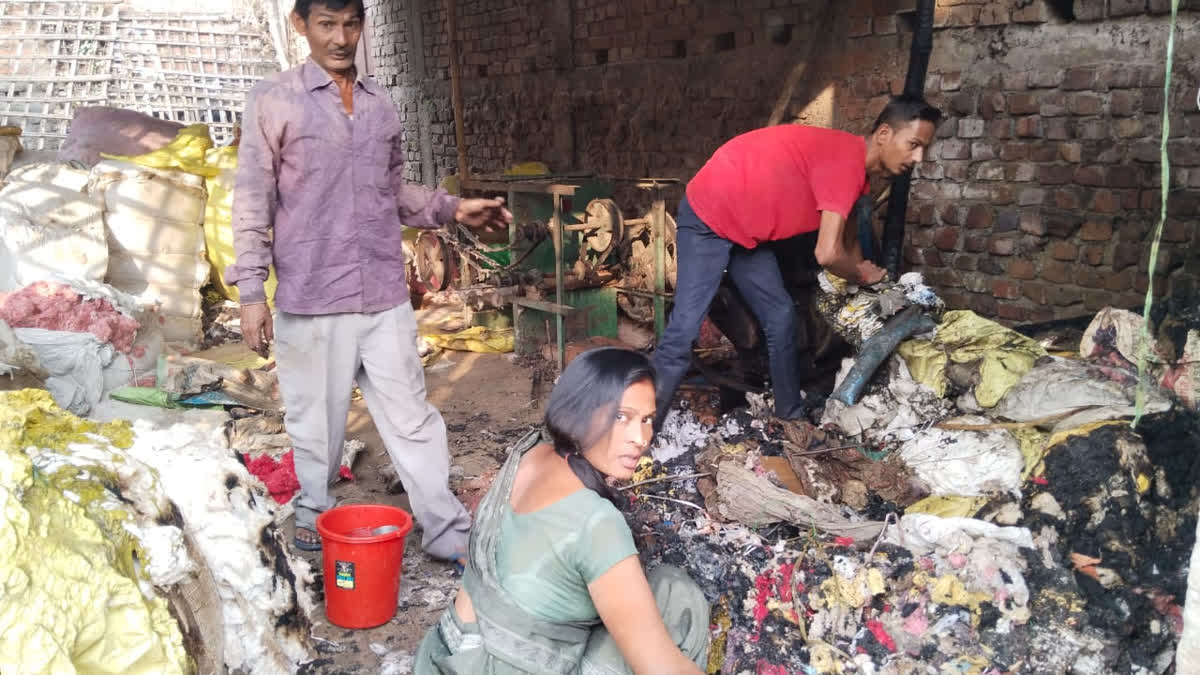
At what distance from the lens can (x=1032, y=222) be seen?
16.9 ft

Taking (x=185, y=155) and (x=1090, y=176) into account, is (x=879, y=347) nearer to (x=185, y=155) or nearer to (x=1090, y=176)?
(x=1090, y=176)

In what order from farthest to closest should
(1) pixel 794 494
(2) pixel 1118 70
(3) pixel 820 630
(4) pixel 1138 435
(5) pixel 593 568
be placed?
1. (2) pixel 1118 70
2. (1) pixel 794 494
3. (4) pixel 1138 435
4. (3) pixel 820 630
5. (5) pixel 593 568

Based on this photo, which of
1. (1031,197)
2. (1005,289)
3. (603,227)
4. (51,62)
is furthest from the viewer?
(51,62)

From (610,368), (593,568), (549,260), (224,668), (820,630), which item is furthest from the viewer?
(549,260)

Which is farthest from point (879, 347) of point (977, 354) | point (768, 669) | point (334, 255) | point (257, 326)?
point (257, 326)

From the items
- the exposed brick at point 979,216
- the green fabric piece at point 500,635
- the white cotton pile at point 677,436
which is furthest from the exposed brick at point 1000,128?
the green fabric piece at point 500,635

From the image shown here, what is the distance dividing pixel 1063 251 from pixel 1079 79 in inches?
34.2

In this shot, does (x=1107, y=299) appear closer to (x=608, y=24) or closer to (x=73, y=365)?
(x=608, y=24)

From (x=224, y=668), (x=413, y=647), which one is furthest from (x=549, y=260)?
(x=224, y=668)

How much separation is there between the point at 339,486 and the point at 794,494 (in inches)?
87.9

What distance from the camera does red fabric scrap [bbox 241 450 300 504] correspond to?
4441 mm

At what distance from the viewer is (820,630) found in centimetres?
330

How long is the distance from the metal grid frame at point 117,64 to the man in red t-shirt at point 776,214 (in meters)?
9.19

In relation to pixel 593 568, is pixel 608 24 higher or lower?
higher
